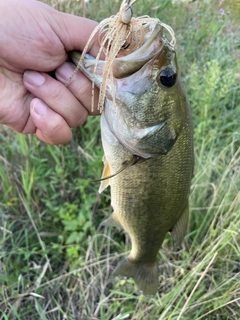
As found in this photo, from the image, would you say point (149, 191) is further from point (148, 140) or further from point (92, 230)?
point (92, 230)

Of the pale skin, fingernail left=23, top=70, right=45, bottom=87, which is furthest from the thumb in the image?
fingernail left=23, top=70, right=45, bottom=87

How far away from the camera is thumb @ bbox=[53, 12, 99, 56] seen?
110 centimetres

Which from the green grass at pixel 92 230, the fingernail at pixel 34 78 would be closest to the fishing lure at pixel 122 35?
the fingernail at pixel 34 78

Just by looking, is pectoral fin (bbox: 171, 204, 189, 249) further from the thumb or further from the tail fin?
the thumb

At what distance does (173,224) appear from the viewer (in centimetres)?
133

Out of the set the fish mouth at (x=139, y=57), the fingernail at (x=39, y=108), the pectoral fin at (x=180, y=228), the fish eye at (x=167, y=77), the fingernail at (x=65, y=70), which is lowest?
the pectoral fin at (x=180, y=228)

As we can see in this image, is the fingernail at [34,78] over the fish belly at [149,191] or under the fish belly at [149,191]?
over

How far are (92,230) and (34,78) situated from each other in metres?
1.06

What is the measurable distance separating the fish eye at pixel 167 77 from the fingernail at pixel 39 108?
47cm

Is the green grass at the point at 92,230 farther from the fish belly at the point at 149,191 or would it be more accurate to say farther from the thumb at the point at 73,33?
the thumb at the point at 73,33

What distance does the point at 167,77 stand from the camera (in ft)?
3.19

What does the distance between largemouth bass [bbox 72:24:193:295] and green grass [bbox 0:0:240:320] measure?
1.52 ft

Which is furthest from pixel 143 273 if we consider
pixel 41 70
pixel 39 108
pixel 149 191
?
pixel 41 70

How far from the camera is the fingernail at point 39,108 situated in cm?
125
